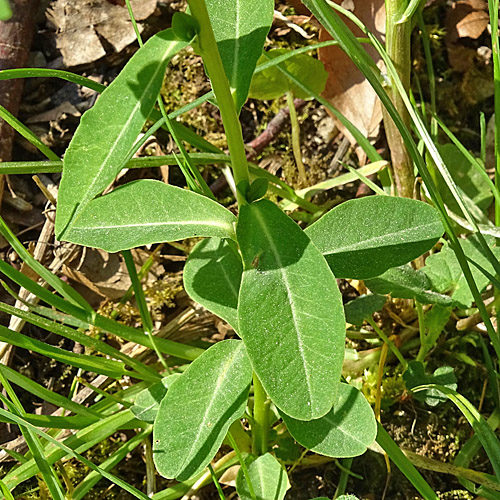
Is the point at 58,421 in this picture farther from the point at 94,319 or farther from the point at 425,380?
the point at 425,380

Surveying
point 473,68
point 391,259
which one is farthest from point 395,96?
point 473,68

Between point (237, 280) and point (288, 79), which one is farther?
point (288, 79)

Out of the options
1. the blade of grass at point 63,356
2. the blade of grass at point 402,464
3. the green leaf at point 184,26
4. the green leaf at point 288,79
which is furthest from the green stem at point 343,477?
the green leaf at point 184,26

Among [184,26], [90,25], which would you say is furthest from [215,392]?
[90,25]

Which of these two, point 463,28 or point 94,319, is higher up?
point 463,28

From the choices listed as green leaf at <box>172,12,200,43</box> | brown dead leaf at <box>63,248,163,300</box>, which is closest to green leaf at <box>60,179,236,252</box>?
green leaf at <box>172,12,200,43</box>

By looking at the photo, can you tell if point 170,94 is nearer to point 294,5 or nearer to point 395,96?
point 294,5

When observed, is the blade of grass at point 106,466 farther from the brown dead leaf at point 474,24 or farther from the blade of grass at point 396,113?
the brown dead leaf at point 474,24

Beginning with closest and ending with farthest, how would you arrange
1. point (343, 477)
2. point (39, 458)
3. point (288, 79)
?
point (39, 458)
point (343, 477)
point (288, 79)
